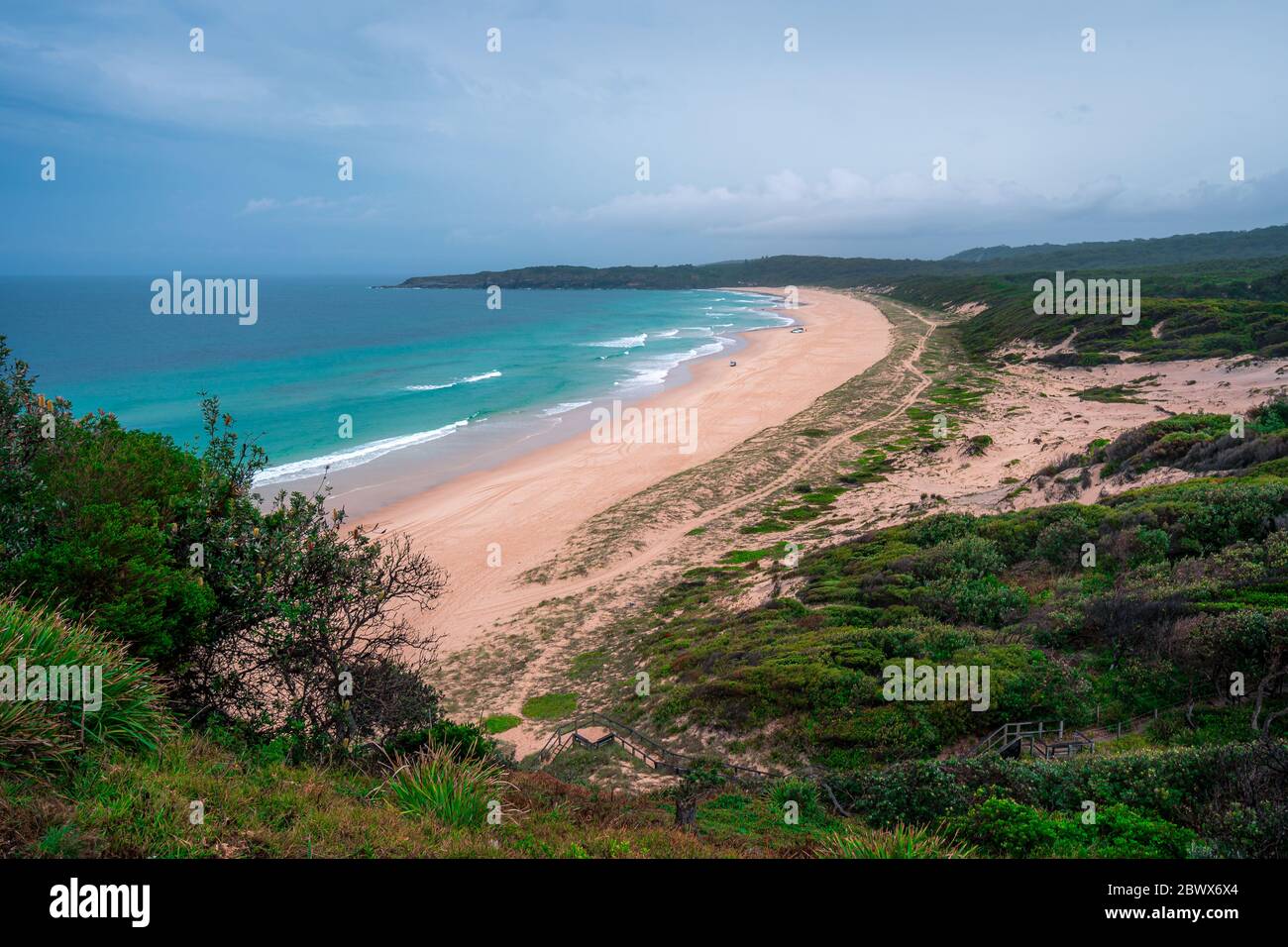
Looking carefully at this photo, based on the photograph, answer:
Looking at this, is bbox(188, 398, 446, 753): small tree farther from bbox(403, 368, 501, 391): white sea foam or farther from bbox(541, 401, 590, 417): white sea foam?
bbox(403, 368, 501, 391): white sea foam

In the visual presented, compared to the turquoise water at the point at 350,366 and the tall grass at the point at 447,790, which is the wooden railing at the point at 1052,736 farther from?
the turquoise water at the point at 350,366

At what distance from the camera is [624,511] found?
26266mm

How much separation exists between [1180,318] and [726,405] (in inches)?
1284

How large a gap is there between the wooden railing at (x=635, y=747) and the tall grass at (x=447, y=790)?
16.3ft

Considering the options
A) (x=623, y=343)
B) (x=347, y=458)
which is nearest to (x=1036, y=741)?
(x=347, y=458)

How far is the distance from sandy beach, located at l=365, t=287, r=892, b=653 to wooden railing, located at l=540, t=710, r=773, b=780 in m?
5.54

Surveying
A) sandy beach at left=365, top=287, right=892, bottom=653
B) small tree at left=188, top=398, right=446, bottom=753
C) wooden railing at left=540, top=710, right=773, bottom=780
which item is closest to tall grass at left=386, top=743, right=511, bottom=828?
small tree at left=188, top=398, right=446, bottom=753

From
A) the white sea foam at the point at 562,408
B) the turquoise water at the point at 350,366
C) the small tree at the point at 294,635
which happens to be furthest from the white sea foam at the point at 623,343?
the small tree at the point at 294,635

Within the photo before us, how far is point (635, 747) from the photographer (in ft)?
39.1

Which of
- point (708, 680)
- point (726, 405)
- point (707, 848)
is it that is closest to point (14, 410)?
point (707, 848)

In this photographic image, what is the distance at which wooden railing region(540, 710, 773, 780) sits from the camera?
10.3 metres

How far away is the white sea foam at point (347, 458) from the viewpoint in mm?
30812

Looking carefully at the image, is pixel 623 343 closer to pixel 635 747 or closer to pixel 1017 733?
pixel 635 747
